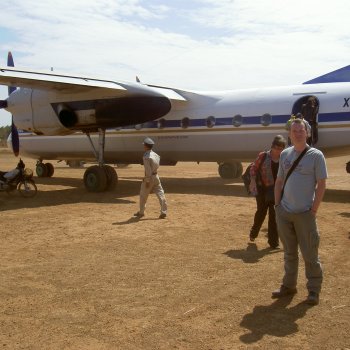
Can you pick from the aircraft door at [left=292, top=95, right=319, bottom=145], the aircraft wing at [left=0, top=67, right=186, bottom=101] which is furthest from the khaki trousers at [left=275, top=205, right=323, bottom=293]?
the aircraft wing at [left=0, top=67, right=186, bottom=101]

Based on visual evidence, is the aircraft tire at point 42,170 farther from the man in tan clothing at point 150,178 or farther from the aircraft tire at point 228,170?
the man in tan clothing at point 150,178

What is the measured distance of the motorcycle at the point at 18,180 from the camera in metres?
14.4

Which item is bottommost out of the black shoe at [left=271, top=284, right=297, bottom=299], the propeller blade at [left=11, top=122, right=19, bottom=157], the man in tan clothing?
the black shoe at [left=271, top=284, right=297, bottom=299]

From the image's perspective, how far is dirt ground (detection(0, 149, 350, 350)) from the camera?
450 centimetres

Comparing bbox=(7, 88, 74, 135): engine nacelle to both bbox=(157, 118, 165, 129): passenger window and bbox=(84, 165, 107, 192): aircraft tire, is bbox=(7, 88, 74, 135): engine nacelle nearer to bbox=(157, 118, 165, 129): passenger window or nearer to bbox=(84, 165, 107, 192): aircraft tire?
bbox=(84, 165, 107, 192): aircraft tire

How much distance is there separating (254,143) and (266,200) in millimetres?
7493

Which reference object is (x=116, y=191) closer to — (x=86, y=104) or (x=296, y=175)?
(x=86, y=104)

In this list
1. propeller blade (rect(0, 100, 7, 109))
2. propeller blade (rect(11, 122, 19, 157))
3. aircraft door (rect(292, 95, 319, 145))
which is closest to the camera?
aircraft door (rect(292, 95, 319, 145))

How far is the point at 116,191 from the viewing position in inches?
651

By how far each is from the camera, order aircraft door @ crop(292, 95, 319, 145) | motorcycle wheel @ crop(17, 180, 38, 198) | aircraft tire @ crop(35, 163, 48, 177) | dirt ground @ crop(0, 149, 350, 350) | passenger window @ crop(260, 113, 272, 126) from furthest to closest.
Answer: aircraft tire @ crop(35, 163, 48, 177)
passenger window @ crop(260, 113, 272, 126)
motorcycle wheel @ crop(17, 180, 38, 198)
aircraft door @ crop(292, 95, 319, 145)
dirt ground @ crop(0, 149, 350, 350)

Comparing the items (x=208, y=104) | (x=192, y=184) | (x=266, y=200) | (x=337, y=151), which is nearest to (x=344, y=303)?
(x=266, y=200)

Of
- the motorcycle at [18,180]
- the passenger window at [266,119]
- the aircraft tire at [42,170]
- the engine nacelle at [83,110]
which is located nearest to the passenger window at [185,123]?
the engine nacelle at [83,110]

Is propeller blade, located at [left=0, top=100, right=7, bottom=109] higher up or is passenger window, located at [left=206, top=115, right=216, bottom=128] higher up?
propeller blade, located at [left=0, top=100, right=7, bottom=109]

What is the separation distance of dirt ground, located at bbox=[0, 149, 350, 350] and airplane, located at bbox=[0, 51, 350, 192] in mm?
4296
